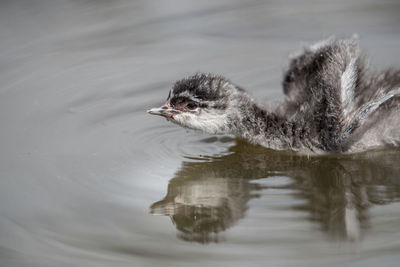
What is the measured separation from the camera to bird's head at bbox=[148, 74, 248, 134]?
5.87 meters

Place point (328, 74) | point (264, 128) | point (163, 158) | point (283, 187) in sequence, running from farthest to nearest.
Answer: point (264, 128), point (163, 158), point (328, 74), point (283, 187)

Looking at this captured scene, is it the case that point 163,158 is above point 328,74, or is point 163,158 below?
below

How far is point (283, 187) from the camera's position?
17.3 feet

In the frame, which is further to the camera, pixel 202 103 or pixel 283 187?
pixel 202 103

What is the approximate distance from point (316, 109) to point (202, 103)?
0.98m

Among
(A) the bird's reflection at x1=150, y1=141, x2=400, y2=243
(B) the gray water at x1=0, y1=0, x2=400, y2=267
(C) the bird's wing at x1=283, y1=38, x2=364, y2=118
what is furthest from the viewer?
(C) the bird's wing at x1=283, y1=38, x2=364, y2=118

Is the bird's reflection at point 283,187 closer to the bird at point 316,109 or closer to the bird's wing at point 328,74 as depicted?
the bird at point 316,109

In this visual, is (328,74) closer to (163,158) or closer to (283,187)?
(283,187)

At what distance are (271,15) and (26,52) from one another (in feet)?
9.96

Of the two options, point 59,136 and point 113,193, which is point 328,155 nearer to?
point 113,193

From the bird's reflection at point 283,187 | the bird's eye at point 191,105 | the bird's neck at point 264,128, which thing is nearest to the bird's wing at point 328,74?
the bird's neck at point 264,128

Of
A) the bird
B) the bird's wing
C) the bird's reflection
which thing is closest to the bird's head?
the bird

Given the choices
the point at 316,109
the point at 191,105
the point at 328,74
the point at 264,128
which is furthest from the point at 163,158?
the point at 328,74

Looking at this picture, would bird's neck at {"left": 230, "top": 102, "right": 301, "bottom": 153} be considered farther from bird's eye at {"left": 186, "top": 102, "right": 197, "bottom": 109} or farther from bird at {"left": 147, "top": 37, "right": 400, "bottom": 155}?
bird's eye at {"left": 186, "top": 102, "right": 197, "bottom": 109}
